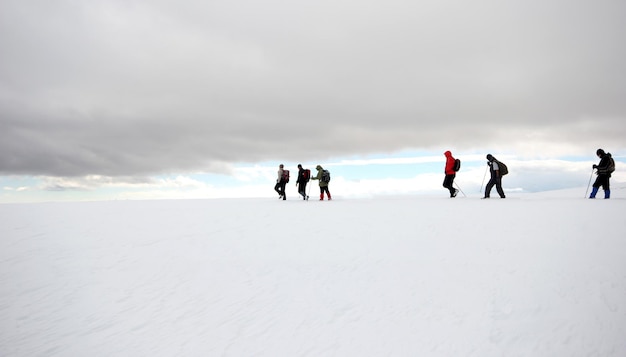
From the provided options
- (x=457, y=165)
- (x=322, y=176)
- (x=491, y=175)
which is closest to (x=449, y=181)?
Result: (x=457, y=165)

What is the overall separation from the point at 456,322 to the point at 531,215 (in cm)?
754

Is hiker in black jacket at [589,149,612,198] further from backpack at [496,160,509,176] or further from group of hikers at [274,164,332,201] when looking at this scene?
group of hikers at [274,164,332,201]

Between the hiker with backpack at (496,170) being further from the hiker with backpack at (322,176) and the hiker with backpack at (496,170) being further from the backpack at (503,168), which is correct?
the hiker with backpack at (322,176)

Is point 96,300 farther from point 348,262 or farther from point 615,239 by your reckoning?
point 615,239

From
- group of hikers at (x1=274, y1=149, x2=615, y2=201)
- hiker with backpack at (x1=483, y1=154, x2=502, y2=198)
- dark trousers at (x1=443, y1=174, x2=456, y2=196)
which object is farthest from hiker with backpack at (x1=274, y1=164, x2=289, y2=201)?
hiker with backpack at (x1=483, y1=154, x2=502, y2=198)

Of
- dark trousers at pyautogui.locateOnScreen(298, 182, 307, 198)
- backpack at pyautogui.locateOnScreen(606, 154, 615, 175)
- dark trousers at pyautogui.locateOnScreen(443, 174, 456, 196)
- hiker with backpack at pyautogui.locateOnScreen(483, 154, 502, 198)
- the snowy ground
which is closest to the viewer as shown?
the snowy ground

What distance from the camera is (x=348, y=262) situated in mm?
7805

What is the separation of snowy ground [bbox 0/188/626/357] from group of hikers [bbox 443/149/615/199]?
17.8 ft

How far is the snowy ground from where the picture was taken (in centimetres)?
528

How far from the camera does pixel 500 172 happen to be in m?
16.3

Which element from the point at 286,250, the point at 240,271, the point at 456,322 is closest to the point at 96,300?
the point at 240,271

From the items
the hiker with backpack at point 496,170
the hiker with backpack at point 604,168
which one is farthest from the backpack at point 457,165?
the hiker with backpack at point 604,168

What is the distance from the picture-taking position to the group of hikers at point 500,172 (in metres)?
14.8

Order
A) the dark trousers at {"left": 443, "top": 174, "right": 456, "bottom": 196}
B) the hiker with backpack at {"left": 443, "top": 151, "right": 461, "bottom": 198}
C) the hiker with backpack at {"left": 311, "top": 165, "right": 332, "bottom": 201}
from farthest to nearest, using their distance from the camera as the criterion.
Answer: the hiker with backpack at {"left": 311, "top": 165, "right": 332, "bottom": 201}, the dark trousers at {"left": 443, "top": 174, "right": 456, "bottom": 196}, the hiker with backpack at {"left": 443, "top": 151, "right": 461, "bottom": 198}
